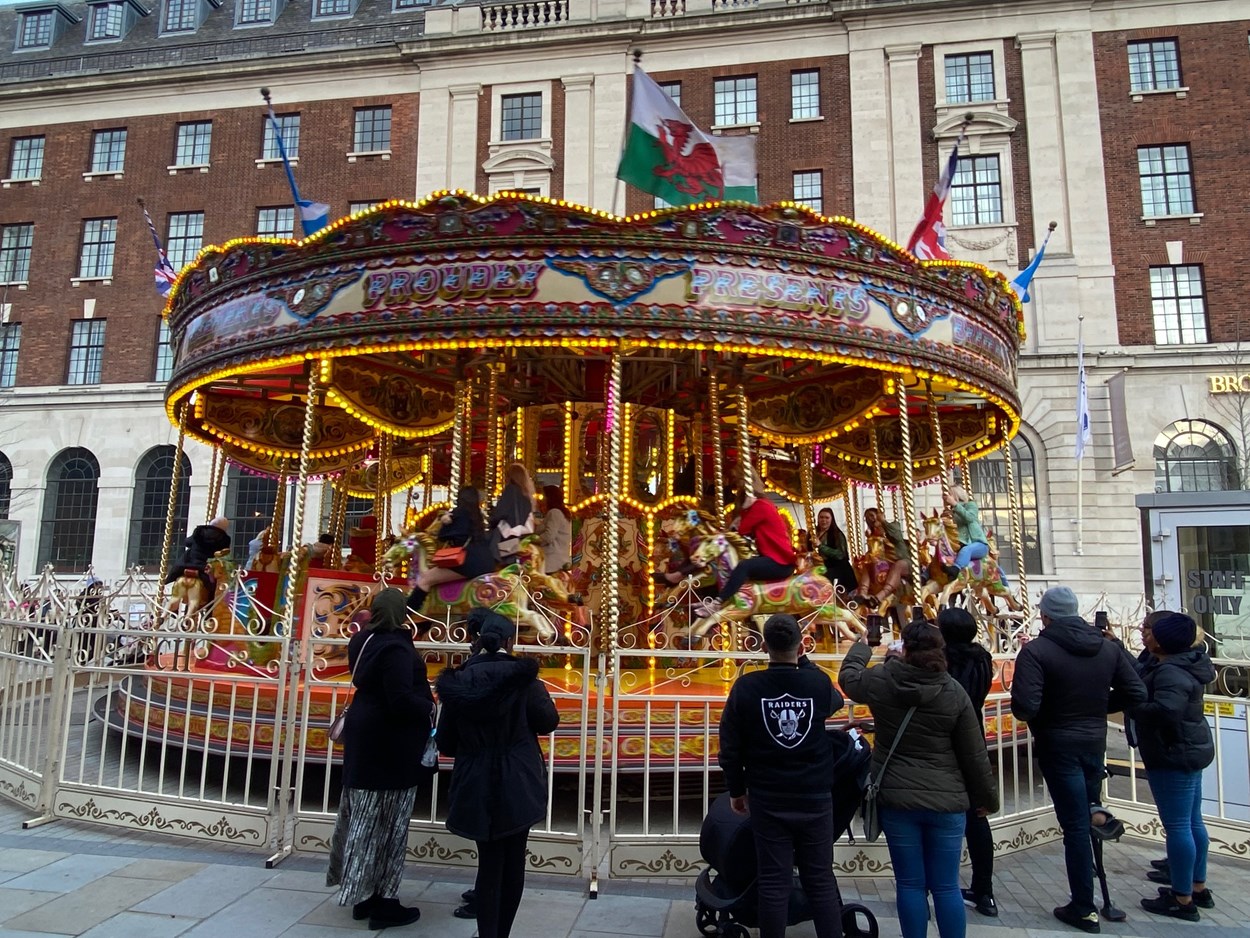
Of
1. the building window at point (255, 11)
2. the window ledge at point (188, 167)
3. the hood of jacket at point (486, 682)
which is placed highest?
the building window at point (255, 11)

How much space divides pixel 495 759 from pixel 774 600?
16.2 ft

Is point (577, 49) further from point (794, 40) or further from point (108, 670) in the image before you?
point (108, 670)

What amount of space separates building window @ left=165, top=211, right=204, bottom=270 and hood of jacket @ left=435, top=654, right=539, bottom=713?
103ft

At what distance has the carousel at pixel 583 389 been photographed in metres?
8.22

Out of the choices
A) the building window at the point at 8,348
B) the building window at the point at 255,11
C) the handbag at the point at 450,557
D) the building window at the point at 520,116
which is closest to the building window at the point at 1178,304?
the building window at the point at 520,116

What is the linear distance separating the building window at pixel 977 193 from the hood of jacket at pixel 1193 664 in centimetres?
2381

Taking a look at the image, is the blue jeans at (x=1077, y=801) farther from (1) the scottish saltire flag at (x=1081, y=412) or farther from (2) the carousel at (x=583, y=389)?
(1) the scottish saltire flag at (x=1081, y=412)

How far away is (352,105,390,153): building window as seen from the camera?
1193 inches

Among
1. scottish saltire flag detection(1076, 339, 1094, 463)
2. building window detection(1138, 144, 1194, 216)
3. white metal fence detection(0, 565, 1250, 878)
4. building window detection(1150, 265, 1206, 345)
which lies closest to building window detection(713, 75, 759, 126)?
building window detection(1138, 144, 1194, 216)

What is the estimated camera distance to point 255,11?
34.1 meters

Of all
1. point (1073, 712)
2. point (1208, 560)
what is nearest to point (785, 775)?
point (1073, 712)

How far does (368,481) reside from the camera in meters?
17.4

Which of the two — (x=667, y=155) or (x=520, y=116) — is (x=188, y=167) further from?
(x=667, y=155)

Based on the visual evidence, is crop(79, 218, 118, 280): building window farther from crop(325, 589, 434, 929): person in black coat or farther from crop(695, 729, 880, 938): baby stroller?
crop(695, 729, 880, 938): baby stroller
